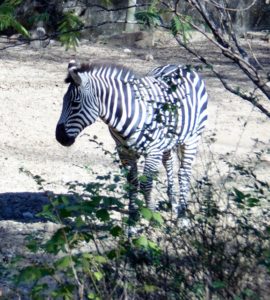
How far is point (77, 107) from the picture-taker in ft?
29.1

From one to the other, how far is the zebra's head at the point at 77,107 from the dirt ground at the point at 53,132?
23.8 inches

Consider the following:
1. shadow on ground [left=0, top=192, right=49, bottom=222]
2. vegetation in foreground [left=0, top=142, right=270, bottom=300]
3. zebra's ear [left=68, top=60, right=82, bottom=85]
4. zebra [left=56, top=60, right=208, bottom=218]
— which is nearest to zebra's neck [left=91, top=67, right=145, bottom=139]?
zebra [left=56, top=60, right=208, bottom=218]

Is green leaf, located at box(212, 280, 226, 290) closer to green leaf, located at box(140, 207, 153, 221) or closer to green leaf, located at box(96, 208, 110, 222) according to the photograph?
green leaf, located at box(140, 207, 153, 221)

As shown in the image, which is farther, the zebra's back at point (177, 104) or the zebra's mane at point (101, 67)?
the zebra's mane at point (101, 67)

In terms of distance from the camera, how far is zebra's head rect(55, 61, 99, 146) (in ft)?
29.1

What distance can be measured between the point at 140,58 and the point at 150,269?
14.1m

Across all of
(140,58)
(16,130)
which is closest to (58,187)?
(16,130)

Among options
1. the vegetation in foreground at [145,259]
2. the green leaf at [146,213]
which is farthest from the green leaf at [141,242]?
the green leaf at [146,213]

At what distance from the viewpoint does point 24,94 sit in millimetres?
15508

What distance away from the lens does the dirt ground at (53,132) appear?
991 cm

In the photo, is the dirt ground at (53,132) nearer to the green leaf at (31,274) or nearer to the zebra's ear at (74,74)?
the zebra's ear at (74,74)

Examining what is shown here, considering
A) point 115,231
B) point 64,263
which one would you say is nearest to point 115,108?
point 115,231

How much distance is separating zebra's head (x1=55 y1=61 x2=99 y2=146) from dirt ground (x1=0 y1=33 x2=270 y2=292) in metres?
0.60

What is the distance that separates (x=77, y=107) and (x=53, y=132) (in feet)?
15.0
